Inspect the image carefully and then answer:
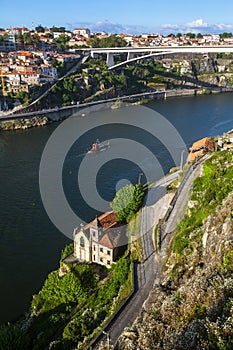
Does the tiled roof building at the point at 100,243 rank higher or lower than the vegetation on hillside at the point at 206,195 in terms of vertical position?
lower

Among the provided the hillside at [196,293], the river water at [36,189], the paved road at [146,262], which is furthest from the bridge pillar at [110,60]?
the hillside at [196,293]

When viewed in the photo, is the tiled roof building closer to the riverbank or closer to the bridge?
the riverbank

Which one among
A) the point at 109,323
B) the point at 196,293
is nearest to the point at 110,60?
the point at 109,323

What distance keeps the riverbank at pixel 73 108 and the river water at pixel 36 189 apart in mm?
1317

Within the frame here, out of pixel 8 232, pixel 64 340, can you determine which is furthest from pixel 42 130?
pixel 64 340

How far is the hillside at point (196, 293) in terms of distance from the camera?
5.83 meters

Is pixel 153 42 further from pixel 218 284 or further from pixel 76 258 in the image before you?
pixel 218 284

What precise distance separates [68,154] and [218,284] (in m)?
21.2

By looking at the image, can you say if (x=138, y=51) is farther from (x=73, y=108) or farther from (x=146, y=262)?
(x=146, y=262)

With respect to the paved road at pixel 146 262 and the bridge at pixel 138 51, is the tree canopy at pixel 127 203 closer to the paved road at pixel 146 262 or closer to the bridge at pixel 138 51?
the paved road at pixel 146 262

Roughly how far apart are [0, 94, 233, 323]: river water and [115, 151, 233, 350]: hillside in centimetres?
587

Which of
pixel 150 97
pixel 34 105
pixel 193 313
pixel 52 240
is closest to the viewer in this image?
pixel 193 313

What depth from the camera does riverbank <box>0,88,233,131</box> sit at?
1382 inches

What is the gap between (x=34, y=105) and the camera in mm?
38719
